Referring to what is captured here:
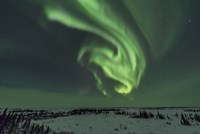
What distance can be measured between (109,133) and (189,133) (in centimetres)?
2295

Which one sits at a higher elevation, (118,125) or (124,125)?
(124,125)

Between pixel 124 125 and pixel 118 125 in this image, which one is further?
pixel 124 125

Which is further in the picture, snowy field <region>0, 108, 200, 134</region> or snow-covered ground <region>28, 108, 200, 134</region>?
snowy field <region>0, 108, 200, 134</region>

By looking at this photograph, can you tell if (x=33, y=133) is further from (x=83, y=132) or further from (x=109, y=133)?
(x=109, y=133)

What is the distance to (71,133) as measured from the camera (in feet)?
243

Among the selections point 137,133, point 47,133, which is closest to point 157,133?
point 137,133

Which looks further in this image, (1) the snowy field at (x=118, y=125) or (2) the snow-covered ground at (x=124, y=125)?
(1) the snowy field at (x=118, y=125)

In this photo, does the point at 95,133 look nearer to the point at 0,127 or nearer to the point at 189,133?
the point at 189,133

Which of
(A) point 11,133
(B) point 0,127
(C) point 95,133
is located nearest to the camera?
(C) point 95,133

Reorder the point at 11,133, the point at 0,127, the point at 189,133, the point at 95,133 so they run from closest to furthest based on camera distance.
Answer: the point at 189,133
the point at 95,133
the point at 11,133
the point at 0,127

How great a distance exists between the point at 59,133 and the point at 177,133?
117 feet

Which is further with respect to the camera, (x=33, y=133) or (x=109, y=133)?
(x=33, y=133)

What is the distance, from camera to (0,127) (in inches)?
3423

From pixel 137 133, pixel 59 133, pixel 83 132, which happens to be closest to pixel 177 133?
pixel 137 133
